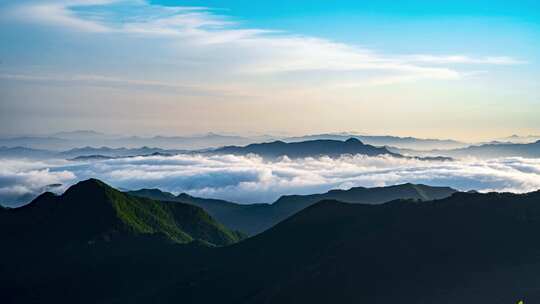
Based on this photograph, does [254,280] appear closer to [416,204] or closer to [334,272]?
[334,272]

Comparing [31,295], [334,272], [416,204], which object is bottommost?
[31,295]

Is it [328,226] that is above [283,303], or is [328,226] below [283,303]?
above

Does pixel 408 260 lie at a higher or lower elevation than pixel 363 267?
higher

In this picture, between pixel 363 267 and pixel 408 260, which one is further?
pixel 363 267

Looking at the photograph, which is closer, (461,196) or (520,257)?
(520,257)

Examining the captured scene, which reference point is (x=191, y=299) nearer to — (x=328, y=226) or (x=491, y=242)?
(x=328, y=226)

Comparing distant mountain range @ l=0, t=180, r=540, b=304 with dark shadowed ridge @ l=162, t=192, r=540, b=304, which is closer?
dark shadowed ridge @ l=162, t=192, r=540, b=304

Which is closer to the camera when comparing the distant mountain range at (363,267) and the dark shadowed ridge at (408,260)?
the dark shadowed ridge at (408,260)

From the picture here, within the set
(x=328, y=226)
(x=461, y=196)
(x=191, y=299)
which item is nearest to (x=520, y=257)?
(x=461, y=196)

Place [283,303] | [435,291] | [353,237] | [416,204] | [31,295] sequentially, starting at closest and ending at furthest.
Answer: [435,291] → [283,303] → [353,237] → [416,204] → [31,295]

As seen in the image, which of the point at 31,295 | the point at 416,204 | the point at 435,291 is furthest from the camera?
the point at 31,295
